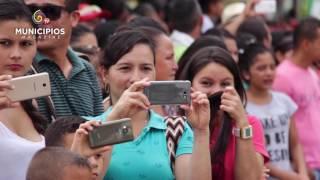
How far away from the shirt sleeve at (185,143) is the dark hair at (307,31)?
4043 millimetres

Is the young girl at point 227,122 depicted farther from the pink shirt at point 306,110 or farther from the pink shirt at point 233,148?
the pink shirt at point 306,110

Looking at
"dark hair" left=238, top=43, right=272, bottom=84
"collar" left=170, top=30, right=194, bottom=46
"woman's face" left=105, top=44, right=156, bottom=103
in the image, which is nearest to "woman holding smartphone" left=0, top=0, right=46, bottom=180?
"woman's face" left=105, top=44, right=156, bottom=103

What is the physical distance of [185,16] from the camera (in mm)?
8992

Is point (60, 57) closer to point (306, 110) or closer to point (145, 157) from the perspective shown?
point (145, 157)

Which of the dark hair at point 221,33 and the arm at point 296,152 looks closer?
the arm at point 296,152

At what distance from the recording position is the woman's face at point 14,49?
4.45m

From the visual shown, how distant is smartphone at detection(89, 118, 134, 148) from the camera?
396 cm

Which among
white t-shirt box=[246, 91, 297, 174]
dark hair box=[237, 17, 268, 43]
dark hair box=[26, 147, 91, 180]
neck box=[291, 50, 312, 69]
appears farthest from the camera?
dark hair box=[237, 17, 268, 43]

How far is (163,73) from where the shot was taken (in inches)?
228

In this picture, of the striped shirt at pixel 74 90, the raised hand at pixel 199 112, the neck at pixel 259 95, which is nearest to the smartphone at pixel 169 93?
the raised hand at pixel 199 112

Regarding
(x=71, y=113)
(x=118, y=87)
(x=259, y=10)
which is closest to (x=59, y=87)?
(x=71, y=113)

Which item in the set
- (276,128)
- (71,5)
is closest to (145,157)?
(71,5)

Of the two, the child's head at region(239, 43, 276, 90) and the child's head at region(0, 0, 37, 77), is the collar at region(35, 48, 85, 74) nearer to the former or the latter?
the child's head at region(0, 0, 37, 77)

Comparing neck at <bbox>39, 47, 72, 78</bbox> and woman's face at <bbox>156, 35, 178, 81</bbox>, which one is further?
woman's face at <bbox>156, 35, 178, 81</bbox>
